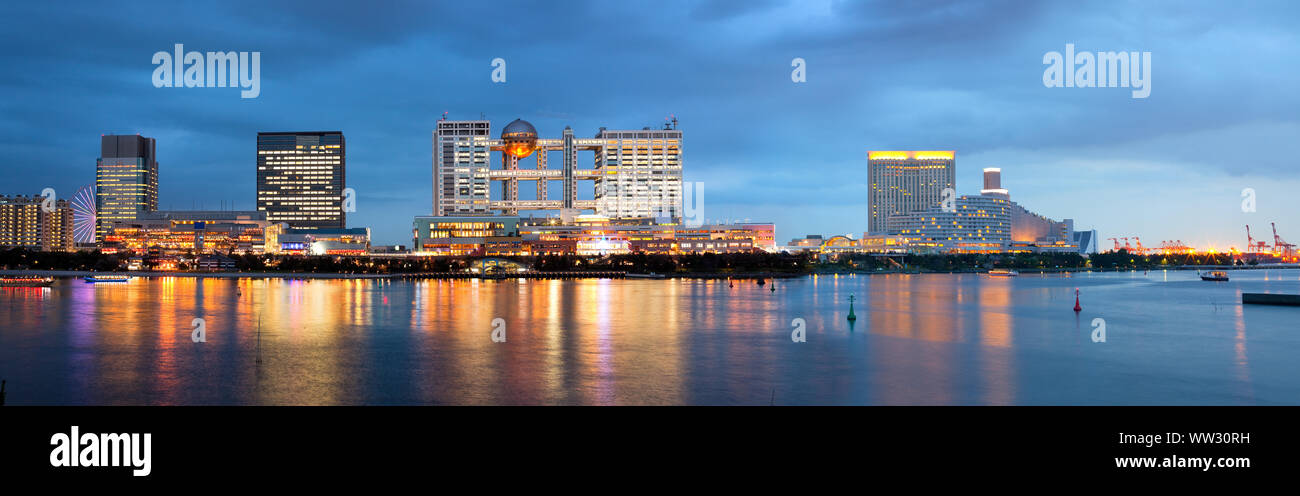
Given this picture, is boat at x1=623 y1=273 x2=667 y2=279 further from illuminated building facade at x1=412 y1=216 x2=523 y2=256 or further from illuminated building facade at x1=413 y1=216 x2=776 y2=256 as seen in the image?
illuminated building facade at x1=412 y1=216 x2=523 y2=256

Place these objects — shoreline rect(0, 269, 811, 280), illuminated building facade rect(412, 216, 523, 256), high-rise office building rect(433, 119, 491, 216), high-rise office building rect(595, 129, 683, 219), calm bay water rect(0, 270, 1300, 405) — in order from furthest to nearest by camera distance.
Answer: high-rise office building rect(433, 119, 491, 216)
high-rise office building rect(595, 129, 683, 219)
illuminated building facade rect(412, 216, 523, 256)
shoreline rect(0, 269, 811, 280)
calm bay water rect(0, 270, 1300, 405)

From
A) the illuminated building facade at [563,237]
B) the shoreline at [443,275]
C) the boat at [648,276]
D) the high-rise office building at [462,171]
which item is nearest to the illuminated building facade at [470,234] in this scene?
the illuminated building facade at [563,237]

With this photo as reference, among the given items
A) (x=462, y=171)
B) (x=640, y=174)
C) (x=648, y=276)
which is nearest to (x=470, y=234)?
(x=462, y=171)

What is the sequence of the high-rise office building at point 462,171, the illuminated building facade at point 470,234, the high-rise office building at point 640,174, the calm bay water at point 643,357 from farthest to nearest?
the high-rise office building at point 462,171 < the high-rise office building at point 640,174 < the illuminated building facade at point 470,234 < the calm bay water at point 643,357

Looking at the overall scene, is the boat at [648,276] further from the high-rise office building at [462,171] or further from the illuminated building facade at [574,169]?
the high-rise office building at [462,171]

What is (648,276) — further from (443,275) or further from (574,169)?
(574,169)

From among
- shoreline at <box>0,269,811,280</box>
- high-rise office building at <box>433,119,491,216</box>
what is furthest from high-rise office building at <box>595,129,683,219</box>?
shoreline at <box>0,269,811,280</box>

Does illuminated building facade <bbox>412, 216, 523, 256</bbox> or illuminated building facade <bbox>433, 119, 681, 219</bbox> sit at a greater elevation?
illuminated building facade <bbox>433, 119, 681, 219</bbox>
